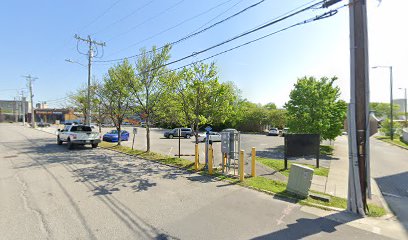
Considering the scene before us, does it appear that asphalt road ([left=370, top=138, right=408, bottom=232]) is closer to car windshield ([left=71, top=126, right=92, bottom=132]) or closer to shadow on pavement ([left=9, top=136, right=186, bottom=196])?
shadow on pavement ([left=9, top=136, right=186, bottom=196])

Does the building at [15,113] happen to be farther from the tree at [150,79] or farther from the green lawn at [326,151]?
the green lawn at [326,151]

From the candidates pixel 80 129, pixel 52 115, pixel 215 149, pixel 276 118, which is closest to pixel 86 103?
pixel 80 129

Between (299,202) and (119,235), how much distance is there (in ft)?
16.1

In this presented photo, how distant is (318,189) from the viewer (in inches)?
326

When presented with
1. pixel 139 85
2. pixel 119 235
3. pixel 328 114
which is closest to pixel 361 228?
pixel 119 235

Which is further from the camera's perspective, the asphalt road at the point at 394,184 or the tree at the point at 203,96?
the tree at the point at 203,96

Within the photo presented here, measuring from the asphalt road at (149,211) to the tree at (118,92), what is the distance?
734 centimetres

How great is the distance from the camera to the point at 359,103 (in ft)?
20.4

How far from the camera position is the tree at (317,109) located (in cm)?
1748

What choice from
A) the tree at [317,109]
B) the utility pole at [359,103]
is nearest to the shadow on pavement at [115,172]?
the utility pole at [359,103]

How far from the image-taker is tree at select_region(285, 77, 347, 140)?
17484 millimetres

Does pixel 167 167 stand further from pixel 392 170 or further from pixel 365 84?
pixel 392 170

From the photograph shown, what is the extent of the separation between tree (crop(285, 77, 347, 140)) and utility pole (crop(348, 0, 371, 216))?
11.6 m

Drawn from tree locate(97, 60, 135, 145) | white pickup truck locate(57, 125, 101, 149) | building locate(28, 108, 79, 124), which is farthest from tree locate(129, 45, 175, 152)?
building locate(28, 108, 79, 124)
